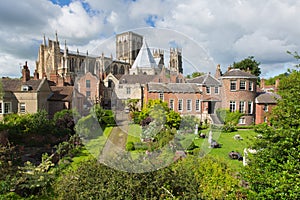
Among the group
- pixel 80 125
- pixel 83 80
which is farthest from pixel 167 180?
pixel 83 80

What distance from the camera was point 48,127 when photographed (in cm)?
2294

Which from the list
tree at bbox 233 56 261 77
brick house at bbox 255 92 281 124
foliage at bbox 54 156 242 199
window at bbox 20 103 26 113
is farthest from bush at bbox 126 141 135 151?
tree at bbox 233 56 261 77

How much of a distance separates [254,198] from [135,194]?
3963 millimetres

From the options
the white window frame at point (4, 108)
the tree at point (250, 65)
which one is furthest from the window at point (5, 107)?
the tree at point (250, 65)

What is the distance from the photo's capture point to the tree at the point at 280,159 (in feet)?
21.1

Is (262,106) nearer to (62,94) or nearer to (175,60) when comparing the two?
(62,94)

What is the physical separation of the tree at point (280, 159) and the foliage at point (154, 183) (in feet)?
3.55

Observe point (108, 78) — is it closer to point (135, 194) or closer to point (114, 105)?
point (114, 105)

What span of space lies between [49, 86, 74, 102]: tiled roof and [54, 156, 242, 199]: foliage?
23.0m

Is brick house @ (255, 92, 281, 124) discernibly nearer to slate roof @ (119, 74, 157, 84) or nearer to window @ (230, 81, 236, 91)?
window @ (230, 81, 236, 91)

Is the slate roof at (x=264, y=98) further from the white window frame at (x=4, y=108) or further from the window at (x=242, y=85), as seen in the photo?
the white window frame at (x=4, y=108)

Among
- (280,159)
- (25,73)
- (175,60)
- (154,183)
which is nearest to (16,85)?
(25,73)

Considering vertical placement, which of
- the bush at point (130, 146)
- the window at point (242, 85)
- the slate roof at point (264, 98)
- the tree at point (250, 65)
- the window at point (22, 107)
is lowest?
the bush at point (130, 146)

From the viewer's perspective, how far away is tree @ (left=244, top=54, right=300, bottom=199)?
6445 mm
